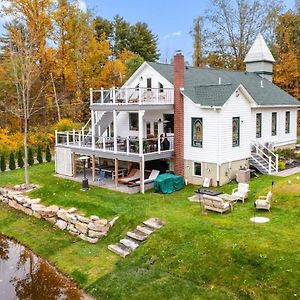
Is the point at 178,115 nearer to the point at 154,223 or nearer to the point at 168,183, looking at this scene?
the point at 168,183

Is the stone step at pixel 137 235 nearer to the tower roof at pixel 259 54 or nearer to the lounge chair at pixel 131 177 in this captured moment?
the lounge chair at pixel 131 177

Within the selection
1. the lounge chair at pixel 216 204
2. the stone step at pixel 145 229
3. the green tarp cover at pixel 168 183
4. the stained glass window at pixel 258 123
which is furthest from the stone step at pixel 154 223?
the stained glass window at pixel 258 123

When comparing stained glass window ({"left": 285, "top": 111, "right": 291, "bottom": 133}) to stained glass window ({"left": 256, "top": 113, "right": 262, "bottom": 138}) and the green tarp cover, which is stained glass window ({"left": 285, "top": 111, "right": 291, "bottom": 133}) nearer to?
stained glass window ({"left": 256, "top": 113, "right": 262, "bottom": 138})

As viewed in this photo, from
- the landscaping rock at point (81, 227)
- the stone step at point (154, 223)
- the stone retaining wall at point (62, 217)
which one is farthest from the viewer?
the landscaping rock at point (81, 227)

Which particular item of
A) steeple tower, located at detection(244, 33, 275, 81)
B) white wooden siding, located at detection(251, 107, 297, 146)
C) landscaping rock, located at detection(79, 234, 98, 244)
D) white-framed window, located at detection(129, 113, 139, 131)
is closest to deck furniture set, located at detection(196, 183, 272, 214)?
landscaping rock, located at detection(79, 234, 98, 244)

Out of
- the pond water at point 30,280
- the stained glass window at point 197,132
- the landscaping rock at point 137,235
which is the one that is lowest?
the pond water at point 30,280

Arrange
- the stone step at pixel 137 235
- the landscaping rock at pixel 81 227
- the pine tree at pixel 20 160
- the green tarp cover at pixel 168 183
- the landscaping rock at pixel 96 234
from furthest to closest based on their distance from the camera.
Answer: the pine tree at pixel 20 160
the green tarp cover at pixel 168 183
the landscaping rock at pixel 81 227
the landscaping rock at pixel 96 234
the stone step at pixel 137 235

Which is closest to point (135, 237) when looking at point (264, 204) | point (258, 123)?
point (264, 204)
